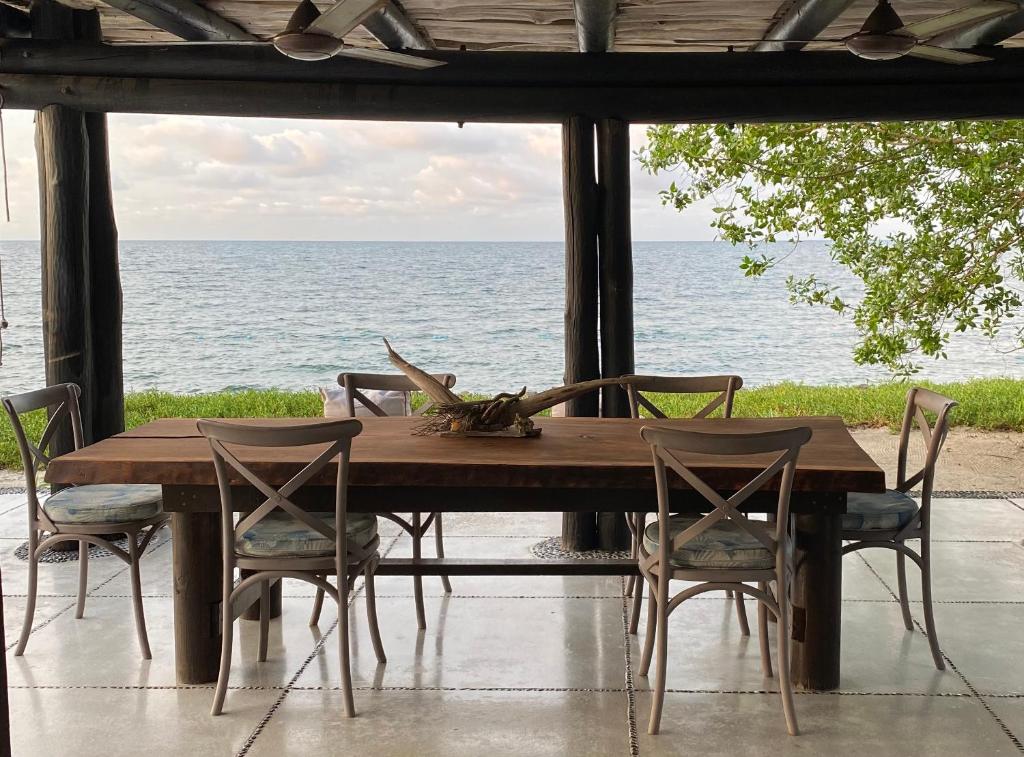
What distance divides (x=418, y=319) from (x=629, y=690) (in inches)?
902

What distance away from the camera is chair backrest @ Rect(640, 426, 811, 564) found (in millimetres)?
2893

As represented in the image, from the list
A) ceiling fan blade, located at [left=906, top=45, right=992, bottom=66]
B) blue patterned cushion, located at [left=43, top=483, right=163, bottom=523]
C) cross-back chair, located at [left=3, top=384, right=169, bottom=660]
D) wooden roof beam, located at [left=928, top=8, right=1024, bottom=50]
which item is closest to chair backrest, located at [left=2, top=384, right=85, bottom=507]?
cross-back chair, located at [left=3, top=384, right=169, bottom=660]

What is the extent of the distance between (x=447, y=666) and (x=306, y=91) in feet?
9.24

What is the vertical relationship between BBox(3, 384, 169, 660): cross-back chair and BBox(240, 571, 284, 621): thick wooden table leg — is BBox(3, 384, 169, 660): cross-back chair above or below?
above

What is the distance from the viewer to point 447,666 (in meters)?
3.57

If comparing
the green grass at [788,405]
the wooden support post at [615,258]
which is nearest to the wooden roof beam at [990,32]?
the wooden support post at [615,258]

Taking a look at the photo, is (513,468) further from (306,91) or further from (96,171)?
(96,171)

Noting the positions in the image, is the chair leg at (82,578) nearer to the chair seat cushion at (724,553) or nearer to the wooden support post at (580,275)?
the wooden support post at (580,275)

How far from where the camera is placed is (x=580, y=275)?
489 cm

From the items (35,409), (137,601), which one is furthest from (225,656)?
(35,409)

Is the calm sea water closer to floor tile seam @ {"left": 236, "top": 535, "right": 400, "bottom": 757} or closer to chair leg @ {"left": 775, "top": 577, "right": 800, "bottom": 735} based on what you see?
floor tile seam @ {"left": 236, "top": 535, "right": 400, "bottom": 757}

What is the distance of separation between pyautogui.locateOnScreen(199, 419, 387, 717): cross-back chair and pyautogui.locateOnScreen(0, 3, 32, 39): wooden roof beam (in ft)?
9.21

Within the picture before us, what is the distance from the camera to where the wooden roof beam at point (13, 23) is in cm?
483

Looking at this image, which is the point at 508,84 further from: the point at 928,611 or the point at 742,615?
the point at 928,611
